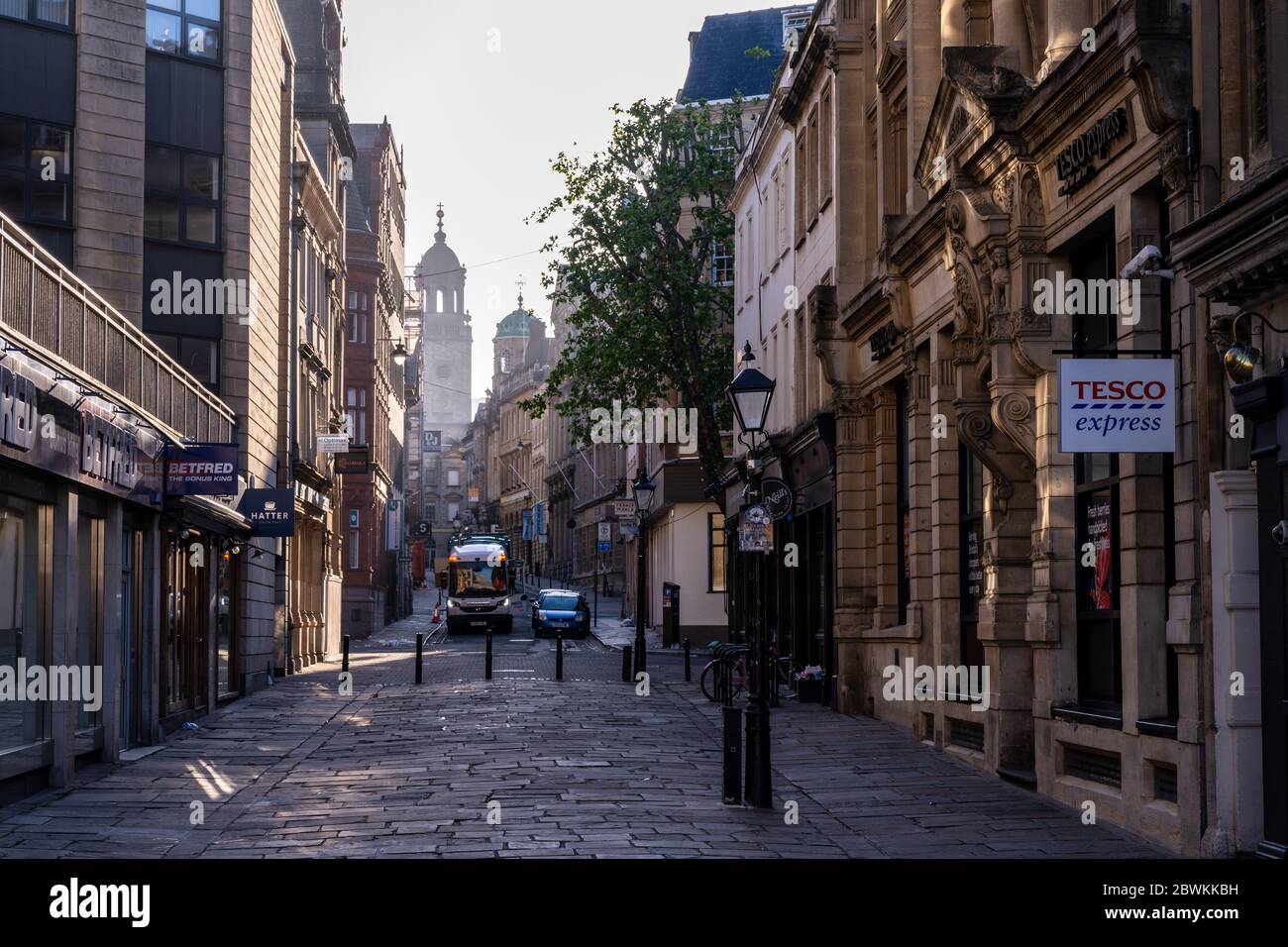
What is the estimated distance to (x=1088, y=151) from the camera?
49.8 feet

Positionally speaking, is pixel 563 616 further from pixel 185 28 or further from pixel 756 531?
pixel 756 531

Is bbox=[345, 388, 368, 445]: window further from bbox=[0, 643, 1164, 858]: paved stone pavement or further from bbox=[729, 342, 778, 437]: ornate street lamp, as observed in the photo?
bbox=[729, 342, 778, 437]: ornate street lamp

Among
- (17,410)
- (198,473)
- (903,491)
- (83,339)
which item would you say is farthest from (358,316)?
(17,410)

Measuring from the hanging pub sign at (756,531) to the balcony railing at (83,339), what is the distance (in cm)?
672

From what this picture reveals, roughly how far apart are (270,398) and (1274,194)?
89.6 ft

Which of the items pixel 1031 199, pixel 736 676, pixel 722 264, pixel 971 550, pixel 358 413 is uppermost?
pixel 722 264

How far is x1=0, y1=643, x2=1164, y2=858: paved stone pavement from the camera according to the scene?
12.9 meters

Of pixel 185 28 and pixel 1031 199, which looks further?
pixel 185 28

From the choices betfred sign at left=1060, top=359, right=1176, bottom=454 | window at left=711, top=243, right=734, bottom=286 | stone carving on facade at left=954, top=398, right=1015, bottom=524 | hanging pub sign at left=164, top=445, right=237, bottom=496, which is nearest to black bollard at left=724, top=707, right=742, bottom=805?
betfred sign at left=1060, top=359, right=1176, bottom=454

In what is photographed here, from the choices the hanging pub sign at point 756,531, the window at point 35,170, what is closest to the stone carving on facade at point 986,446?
the hanging pub sign at point 756,531

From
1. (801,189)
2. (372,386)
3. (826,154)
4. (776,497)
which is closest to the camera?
(776,497)

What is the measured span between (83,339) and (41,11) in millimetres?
12306

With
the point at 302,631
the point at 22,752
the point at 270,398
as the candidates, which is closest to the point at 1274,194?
the point at 22,752

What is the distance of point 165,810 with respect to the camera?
15359mm
